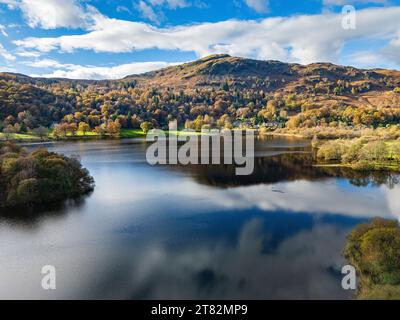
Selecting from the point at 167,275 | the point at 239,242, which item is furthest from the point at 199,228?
the point at 167,275

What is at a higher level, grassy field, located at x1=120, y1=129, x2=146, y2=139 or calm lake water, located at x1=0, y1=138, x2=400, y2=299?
grassy field, located at x1=120, y1=129, x2=146, y2=139

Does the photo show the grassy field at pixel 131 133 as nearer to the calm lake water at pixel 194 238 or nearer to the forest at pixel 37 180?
the calm lake water at pixel 194 238

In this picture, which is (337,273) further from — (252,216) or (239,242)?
(252,216)

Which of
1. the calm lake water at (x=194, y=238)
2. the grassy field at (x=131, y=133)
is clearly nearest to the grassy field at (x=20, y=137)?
the grassy field at (x=131, y=133)

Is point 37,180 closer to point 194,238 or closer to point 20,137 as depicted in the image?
point 194,238

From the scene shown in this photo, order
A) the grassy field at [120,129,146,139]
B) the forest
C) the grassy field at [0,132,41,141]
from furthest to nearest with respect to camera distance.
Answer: the grassy field at [120,129,146,139]
the grassy field at [0,132,41,141]
the forest

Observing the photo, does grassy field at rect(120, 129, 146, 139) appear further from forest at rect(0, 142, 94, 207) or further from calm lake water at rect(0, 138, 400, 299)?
forest at rect(0, 142, 94, 207)

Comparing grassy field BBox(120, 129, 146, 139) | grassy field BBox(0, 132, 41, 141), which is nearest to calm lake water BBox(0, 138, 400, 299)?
grassy field BBox(0, 132, 41, 141)

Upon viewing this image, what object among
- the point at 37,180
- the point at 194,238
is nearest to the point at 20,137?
the point at 37,180
